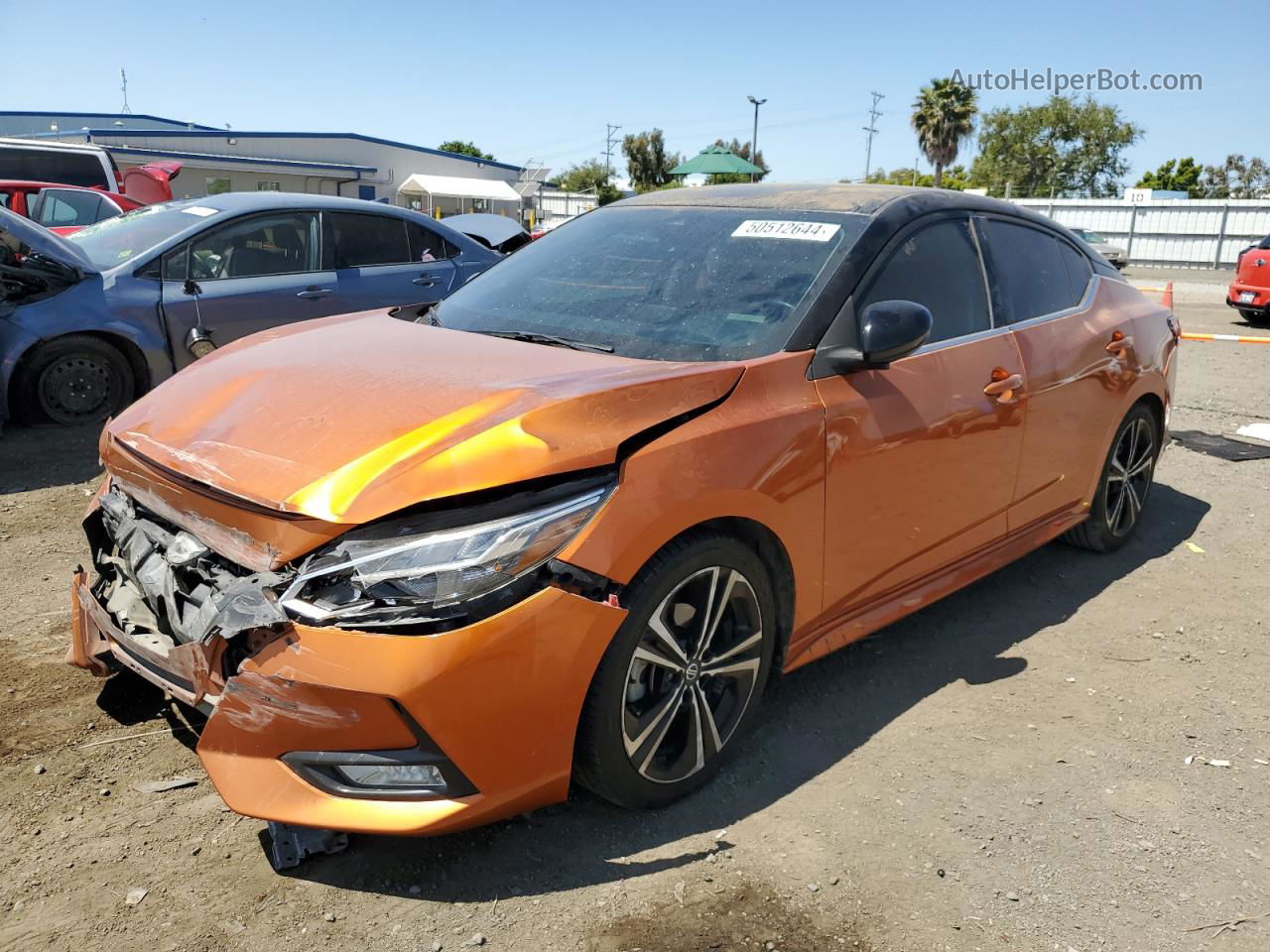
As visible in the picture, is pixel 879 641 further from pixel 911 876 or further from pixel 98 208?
pixel 98 208

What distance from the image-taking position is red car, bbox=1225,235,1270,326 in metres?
14.6

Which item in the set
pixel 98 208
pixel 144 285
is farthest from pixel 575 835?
pixel 98 208

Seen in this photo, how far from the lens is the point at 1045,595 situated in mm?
4410

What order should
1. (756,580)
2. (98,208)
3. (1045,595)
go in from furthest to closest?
(98,208)
(1045,595)
(756,580)

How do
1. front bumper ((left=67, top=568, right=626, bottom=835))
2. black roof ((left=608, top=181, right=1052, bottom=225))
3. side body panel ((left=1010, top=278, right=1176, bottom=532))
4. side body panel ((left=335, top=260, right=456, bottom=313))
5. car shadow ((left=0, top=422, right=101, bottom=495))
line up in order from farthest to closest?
side body panel ((left=335, top=260, right=456, bottom=313))
car shadow ((left=0, top=422, right=101, bottom=495))
side body panel ((left=1010, top=278, right=1176, bottom=532))
black roof ((left=608, top=181, right=1052, bottom=225))
front bumper ((left=67, top=568, right=626, bottom=835))

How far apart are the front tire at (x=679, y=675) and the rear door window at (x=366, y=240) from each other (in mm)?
5331

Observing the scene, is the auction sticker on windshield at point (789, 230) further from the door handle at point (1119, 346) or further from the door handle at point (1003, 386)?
the door handle at point (1119, 346)

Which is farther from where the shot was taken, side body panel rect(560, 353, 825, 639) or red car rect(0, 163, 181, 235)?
red car rect(0, 163, 181, 235)

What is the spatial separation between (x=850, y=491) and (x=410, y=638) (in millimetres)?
1460

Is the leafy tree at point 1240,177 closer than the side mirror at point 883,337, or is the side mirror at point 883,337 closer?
the side mirror at point 883,337

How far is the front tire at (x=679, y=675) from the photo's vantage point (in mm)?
2420

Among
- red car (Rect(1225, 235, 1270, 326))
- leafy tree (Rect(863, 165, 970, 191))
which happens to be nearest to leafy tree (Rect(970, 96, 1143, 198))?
leafy tree (Rect(863, 165, 970, 191))

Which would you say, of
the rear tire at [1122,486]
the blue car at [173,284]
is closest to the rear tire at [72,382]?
the blue car at [173,284]

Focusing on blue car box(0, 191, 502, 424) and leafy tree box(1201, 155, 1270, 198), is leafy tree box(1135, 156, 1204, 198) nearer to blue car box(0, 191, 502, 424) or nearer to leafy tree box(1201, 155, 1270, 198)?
leafy tree box(1201, 155, 1270, 198)
